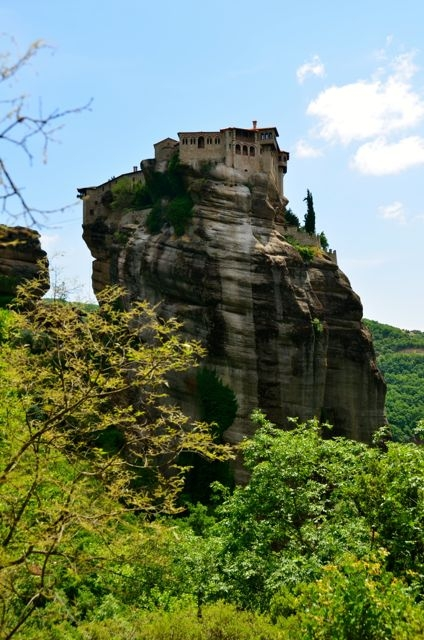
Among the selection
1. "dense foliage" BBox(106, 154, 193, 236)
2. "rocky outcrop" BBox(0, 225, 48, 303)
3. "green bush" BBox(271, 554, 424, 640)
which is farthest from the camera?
"rocky outcrop" BBox(0, 225, 48, 303)

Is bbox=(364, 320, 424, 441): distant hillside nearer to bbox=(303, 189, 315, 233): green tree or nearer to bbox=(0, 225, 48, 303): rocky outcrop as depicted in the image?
bbox=(303, 189, 315, 233): green tree

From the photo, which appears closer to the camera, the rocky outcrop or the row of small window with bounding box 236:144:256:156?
the rocky outcrop

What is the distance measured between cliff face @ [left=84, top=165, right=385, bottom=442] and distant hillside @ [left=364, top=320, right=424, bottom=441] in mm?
50277

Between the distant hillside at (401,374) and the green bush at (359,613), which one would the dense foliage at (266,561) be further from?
the distant hillside at (401,374)

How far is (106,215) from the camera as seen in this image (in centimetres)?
5625

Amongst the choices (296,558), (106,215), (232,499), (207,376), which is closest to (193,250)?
(207,376)

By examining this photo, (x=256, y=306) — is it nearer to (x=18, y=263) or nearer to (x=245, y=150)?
(x=245, y=150)

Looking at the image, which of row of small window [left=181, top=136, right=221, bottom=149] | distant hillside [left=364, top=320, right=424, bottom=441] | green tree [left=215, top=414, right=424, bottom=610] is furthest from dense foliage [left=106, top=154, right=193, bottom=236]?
distant hillside [left=364, top=320, right=424, bottom=441]

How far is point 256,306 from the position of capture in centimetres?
4169

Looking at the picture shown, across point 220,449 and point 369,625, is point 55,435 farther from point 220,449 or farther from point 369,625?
point 369,625

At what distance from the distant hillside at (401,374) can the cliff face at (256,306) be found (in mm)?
50277

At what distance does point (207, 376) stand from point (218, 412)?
2543 mm

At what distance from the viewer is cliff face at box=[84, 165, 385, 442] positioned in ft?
135

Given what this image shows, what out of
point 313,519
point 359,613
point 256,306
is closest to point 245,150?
point 256,306
